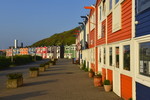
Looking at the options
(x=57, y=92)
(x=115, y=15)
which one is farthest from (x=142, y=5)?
(x=57, y=92)

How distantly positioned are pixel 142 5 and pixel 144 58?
154 centimetres

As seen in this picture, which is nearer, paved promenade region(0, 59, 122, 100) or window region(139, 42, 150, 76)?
window region(139, 42, 150, 76)

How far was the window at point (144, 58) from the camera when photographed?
6.49 m

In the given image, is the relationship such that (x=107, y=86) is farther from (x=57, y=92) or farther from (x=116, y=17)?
(x=116, y=17)

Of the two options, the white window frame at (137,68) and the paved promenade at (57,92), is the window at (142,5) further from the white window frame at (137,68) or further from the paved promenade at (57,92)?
the paved promenade at (57,92)

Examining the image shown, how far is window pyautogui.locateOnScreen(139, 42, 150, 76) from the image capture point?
255 inches

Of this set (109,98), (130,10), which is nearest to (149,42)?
(130,10)

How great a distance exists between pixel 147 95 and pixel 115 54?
464 cm

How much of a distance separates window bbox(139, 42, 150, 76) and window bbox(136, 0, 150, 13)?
3.31 ft

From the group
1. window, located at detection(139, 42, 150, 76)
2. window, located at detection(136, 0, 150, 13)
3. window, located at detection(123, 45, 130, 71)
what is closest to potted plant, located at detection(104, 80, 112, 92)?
window, located at detection(123, 45, 130, 71)

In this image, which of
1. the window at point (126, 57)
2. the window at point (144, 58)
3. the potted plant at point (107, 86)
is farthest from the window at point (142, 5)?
the potted plant at point (107, 86)

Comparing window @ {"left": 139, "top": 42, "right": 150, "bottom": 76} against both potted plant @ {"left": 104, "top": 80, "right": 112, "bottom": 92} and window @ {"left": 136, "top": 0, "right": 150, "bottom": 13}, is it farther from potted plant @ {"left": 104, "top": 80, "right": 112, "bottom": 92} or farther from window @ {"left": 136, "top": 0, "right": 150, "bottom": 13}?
potted plant @ {"left": 104, "top": 80, "right": 112, "bottom": 92}

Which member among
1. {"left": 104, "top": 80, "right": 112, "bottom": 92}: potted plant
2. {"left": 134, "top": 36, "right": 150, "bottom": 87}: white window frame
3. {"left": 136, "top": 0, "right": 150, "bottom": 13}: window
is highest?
{"left": 136, "top": 0, "right": 150, "bottom": 13}: window

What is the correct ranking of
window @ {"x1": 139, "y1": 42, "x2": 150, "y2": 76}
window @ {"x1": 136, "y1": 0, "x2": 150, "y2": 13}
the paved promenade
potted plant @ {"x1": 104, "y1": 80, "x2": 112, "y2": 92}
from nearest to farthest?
1. window @ {"x1": 136, "y1": 0, "x2": 150, "y2": 13}
2. window @ {"x1": 139, "y1": 42, "x2": 150, "y2": 76}
3. the paved promenade
4. potted plant @ {"x1": 104, "y1": 80, "x2": 112, "y2": 92}
